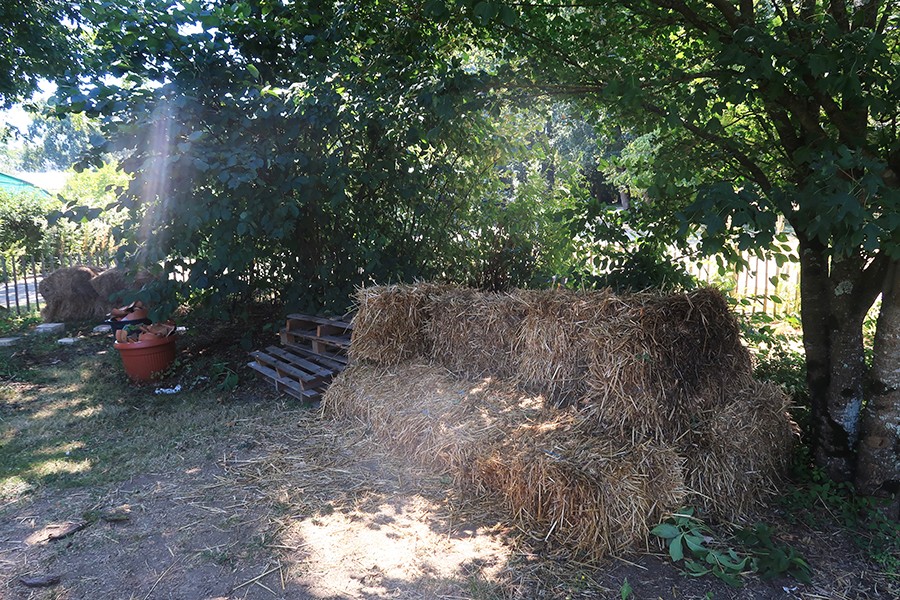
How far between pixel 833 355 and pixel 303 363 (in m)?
4.83

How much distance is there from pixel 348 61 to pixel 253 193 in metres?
1.69

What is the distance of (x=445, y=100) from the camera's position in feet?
16.1

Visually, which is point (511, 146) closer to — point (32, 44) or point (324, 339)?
point (324, 339)

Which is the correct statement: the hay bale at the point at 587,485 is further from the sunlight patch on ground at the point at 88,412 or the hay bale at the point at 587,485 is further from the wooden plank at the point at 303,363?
the sunlight patch on ground at the point at 88,412

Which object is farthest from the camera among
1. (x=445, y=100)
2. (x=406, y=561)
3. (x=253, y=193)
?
(x=253, y=193)

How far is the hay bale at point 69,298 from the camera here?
9.47 meters

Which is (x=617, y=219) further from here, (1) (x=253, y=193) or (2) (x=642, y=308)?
(1) (x=253, y=193)

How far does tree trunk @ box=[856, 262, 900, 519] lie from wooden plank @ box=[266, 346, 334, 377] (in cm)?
453

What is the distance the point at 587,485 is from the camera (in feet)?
10.3

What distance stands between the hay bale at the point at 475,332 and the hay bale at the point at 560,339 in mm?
163

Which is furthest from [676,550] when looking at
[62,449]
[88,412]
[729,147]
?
[88,412]

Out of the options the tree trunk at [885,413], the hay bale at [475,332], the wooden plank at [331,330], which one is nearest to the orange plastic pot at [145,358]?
the wooden plank at [331,330]

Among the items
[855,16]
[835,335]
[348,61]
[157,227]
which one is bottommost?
[835,335]

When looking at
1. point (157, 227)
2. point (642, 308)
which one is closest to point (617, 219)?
point (642, 308)
